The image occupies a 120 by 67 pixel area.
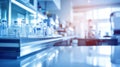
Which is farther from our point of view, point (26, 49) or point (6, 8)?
point (6, 8)

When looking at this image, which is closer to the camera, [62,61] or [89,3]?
[62,61]

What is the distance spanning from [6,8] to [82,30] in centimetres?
859

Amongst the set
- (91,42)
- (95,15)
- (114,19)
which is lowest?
(91,42)

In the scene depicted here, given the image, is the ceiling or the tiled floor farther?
the ceiling

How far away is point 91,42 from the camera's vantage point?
202 centimetres

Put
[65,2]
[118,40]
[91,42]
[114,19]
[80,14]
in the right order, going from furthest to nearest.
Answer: [80,14], [65,2], [114,19], [91,42], [118,40]

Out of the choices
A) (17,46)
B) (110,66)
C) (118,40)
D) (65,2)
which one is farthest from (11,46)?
(65,2)

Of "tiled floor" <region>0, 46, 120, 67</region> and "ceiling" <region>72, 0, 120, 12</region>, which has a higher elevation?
"ceiling" <region>72, 0, 120, 12</region>

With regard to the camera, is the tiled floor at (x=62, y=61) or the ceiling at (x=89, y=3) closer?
the tiled floor at (x=62, y=61)

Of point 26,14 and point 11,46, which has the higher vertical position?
point 26,14

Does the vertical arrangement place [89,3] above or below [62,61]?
above

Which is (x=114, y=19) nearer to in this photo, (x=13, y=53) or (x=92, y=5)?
(x=13, y=53)

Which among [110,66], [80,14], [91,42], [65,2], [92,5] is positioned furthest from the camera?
[80,14]

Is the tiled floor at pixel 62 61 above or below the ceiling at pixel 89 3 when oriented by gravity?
below
